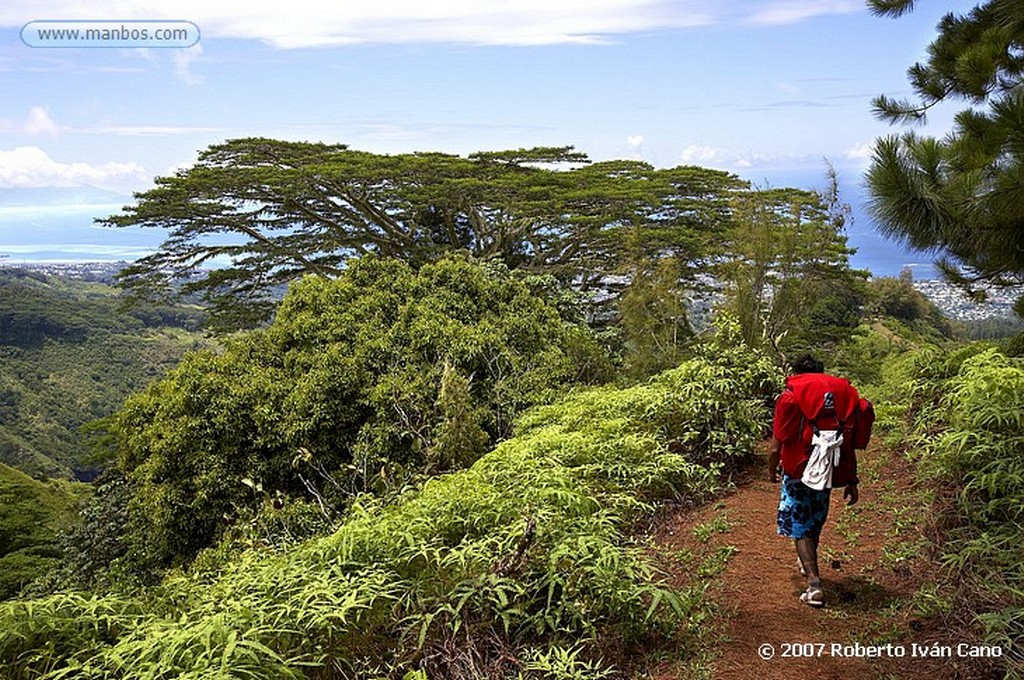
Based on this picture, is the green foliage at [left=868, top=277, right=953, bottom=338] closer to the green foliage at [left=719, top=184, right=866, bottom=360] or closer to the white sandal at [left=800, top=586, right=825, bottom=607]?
the green foliage at [left=719, top=184, right=866, bottom=360]

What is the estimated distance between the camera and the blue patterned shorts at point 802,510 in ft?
12.3

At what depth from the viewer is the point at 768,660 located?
3.17 meters

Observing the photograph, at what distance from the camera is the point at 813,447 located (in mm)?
3734

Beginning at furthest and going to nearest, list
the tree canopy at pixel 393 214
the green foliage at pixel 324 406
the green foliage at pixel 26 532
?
the tree canopy at pixel 393 214
the green foliage at pixel 26 532
the green foliage at pixel 324 406

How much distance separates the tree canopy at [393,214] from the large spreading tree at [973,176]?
11.2m

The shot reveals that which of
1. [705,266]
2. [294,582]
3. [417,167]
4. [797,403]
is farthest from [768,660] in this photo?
[417,167]

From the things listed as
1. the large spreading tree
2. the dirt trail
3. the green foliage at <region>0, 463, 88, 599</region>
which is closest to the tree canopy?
the green foliage at <region>0, 463, 88, 599</region>

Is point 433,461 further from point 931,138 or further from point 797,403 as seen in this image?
point 931,138

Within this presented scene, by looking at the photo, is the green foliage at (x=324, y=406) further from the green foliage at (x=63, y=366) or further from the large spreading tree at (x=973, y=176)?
the green foliage at (x=63, y=366)

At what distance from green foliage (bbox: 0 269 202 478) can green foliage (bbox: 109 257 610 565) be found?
29.8 m

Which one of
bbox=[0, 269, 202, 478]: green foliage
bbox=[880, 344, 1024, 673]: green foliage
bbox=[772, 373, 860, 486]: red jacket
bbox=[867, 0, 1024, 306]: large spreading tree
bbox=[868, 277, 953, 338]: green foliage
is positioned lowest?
bbox=[0, 269, 202, 478]: green foliage

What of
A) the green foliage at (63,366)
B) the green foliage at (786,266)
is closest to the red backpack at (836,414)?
the green foliage at (786,266)

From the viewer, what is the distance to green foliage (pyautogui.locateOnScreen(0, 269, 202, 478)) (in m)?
39.8

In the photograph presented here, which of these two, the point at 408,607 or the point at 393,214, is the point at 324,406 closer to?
the point at 408,607
